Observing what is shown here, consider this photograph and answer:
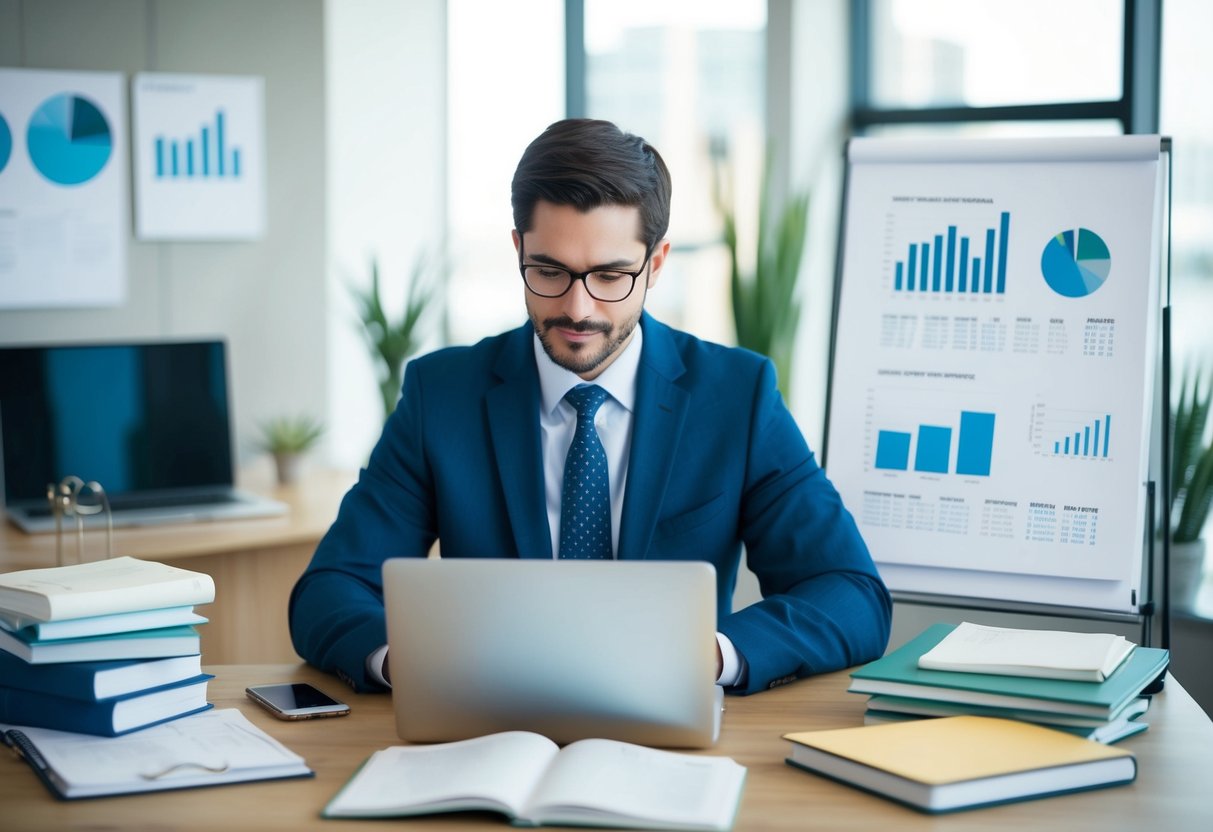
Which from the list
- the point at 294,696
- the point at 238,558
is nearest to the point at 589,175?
the point at 294,696

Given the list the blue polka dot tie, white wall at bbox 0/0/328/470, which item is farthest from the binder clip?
the blue polka dot tie

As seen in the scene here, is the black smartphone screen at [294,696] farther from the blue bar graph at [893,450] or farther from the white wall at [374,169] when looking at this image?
the white wall at [374,169]

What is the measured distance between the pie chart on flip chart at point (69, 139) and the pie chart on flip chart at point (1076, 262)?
2.73 meters

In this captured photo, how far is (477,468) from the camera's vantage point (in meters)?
1.99

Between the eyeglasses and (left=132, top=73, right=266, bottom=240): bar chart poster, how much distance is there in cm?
231

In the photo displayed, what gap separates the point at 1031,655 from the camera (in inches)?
59.1

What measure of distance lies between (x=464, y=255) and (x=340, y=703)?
3.29 metres

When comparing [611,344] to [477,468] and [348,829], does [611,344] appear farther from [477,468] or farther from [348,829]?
[348,829]

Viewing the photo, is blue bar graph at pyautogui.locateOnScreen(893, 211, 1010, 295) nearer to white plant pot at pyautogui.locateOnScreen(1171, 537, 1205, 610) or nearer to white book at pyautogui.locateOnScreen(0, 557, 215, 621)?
white plant pot at pyautogui.locateOnScreen(1171, 537, 1205, 610)

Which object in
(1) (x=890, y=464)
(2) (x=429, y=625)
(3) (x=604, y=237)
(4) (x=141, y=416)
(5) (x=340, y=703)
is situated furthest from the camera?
(4) (x=141, y=416)

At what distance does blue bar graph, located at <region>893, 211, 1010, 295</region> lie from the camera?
233 cm

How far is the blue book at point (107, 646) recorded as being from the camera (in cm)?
143

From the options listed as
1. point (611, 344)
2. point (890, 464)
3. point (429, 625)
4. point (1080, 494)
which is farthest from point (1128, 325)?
point (429, 625)

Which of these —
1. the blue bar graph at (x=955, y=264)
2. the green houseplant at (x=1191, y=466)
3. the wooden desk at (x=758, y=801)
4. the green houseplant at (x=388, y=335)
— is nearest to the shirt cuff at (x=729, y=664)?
the wooden desk at (x=758, y=801)
